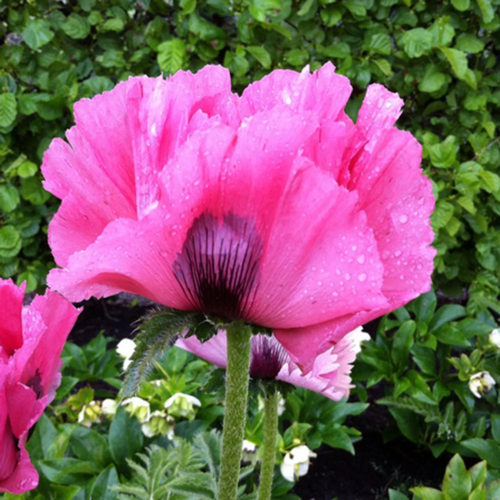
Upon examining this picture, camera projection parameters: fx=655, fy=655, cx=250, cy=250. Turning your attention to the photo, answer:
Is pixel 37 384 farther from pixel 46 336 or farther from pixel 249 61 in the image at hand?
pixel 249 61

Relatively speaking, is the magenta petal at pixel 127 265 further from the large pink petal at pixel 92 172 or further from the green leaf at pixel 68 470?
the green leaf at pixel 68 470

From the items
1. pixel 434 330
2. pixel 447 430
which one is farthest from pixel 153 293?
pixel 434 330

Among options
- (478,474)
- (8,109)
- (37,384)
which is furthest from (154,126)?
(8,109)

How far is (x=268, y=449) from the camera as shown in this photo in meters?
0.88

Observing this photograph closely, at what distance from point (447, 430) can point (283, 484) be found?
0.68 m

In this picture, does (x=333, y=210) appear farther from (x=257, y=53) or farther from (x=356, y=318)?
(x=257, y=53)

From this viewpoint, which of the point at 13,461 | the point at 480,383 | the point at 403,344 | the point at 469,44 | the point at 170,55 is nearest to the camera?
the point at 13,461

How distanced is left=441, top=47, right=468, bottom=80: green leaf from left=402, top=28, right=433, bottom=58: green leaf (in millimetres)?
74

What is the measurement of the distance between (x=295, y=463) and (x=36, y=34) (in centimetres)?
192

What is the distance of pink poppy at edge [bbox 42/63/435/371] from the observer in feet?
1.50

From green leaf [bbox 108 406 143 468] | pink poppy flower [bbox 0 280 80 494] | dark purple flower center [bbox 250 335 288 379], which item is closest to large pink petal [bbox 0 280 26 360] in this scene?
pink poppy flower [bbox 0 280 80 494]

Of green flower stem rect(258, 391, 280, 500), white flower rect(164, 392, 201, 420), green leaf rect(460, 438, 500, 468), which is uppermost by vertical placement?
green flower stem rect(258, 391, 280, 500)

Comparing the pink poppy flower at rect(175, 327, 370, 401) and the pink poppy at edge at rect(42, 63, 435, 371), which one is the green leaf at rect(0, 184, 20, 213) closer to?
the pink poppy flower at rect(175, 327, 370, 401)

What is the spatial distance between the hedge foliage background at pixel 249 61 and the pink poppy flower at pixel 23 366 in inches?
82.6
